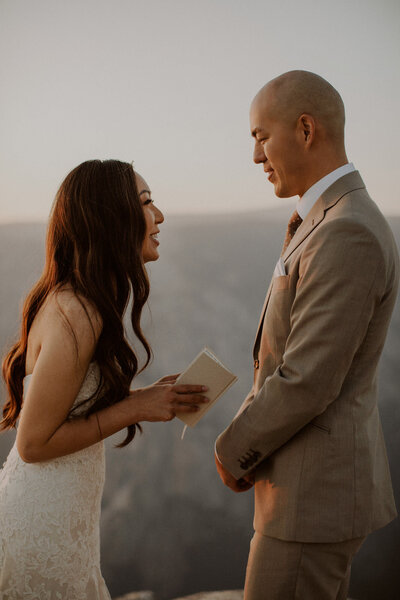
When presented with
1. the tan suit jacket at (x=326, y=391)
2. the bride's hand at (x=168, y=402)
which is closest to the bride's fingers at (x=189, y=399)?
the bride's hand at (x=168, y=402)

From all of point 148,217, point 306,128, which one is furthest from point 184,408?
point 306,128

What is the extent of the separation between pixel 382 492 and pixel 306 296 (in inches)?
20.6

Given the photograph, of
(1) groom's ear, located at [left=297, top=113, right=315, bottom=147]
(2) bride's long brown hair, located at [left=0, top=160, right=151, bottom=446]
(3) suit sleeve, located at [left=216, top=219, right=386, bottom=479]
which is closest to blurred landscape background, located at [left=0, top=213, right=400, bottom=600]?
(2) bride's long brown hair, located at [left=0, top=160, right=151, bottom=446]

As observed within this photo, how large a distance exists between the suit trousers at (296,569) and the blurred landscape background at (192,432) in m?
1.30

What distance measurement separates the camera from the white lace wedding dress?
4.39ft

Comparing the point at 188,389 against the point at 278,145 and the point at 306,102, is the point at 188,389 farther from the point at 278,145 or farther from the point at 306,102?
the point at 306,102

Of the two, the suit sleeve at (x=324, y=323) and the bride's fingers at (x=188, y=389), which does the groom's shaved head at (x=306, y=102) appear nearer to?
the suit sleeve at (x=324, y=323)

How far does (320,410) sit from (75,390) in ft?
1.82

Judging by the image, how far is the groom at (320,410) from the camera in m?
1.23

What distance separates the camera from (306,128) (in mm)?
1460

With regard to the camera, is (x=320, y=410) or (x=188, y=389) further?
(x=188, y=389)

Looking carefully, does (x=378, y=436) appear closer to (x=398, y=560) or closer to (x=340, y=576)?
(x=340, y=576)

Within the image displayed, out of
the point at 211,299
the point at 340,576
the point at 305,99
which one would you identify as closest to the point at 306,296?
the point at 305,99

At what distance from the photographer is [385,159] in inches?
106
